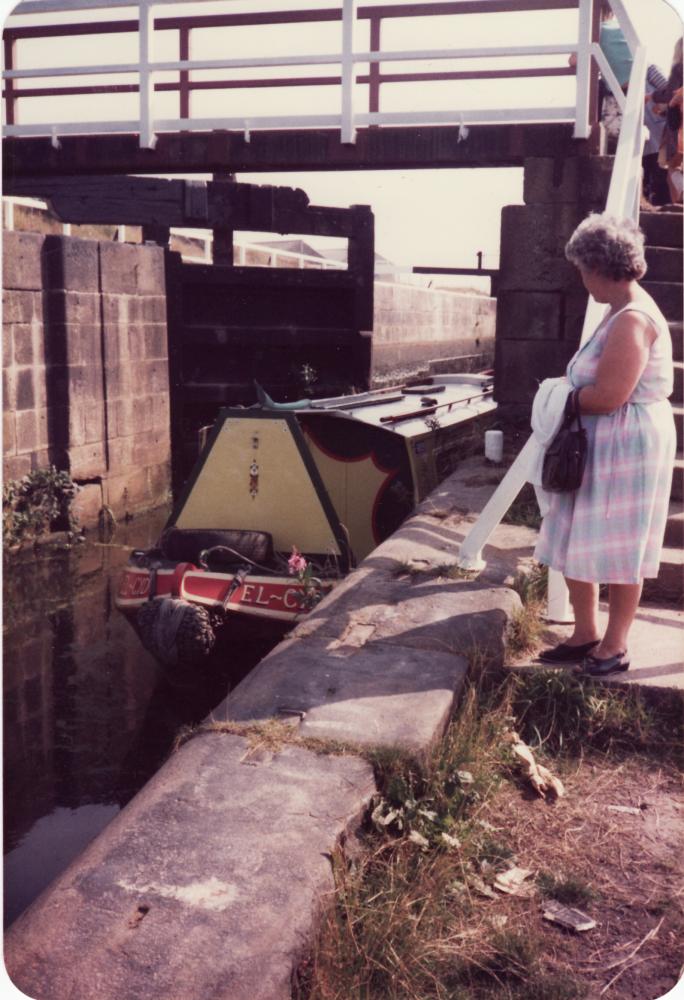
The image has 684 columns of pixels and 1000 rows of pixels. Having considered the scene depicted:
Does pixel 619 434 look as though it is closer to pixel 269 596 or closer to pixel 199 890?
pixel 199 890

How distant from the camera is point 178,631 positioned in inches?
217

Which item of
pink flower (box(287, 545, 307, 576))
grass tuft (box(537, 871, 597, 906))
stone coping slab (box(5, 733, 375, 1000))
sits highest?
stone coping slab (box(5, 733, 375, 1000))

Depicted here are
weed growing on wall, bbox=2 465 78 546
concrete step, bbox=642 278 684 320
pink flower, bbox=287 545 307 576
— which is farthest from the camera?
weed growing on wall, bbox=2 465 78 546

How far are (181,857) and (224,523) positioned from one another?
4493mm

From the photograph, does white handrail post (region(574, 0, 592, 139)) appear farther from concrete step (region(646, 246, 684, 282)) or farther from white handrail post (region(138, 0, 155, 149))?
white handrail post (region(138, 0, 155, 149))

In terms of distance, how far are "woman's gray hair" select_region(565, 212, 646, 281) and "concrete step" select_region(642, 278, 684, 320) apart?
3.19 m

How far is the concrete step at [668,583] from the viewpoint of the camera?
4.23 metres

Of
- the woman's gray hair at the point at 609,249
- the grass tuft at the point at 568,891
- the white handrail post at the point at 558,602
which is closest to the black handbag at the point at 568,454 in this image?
the woman's gray hair at the point at 609,249

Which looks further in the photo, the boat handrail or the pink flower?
the boat handrail

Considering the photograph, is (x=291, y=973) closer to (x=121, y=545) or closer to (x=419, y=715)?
(x=419, y=715)

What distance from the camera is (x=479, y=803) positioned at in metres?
2.64

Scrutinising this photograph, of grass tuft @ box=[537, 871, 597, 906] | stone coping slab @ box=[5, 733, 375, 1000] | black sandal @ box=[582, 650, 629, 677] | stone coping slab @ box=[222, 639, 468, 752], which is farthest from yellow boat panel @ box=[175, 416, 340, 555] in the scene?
grass tuft @ box=[537, 871, 597, 906]

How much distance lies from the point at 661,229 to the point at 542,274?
942 millimetres

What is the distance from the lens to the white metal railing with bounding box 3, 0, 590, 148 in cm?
718
